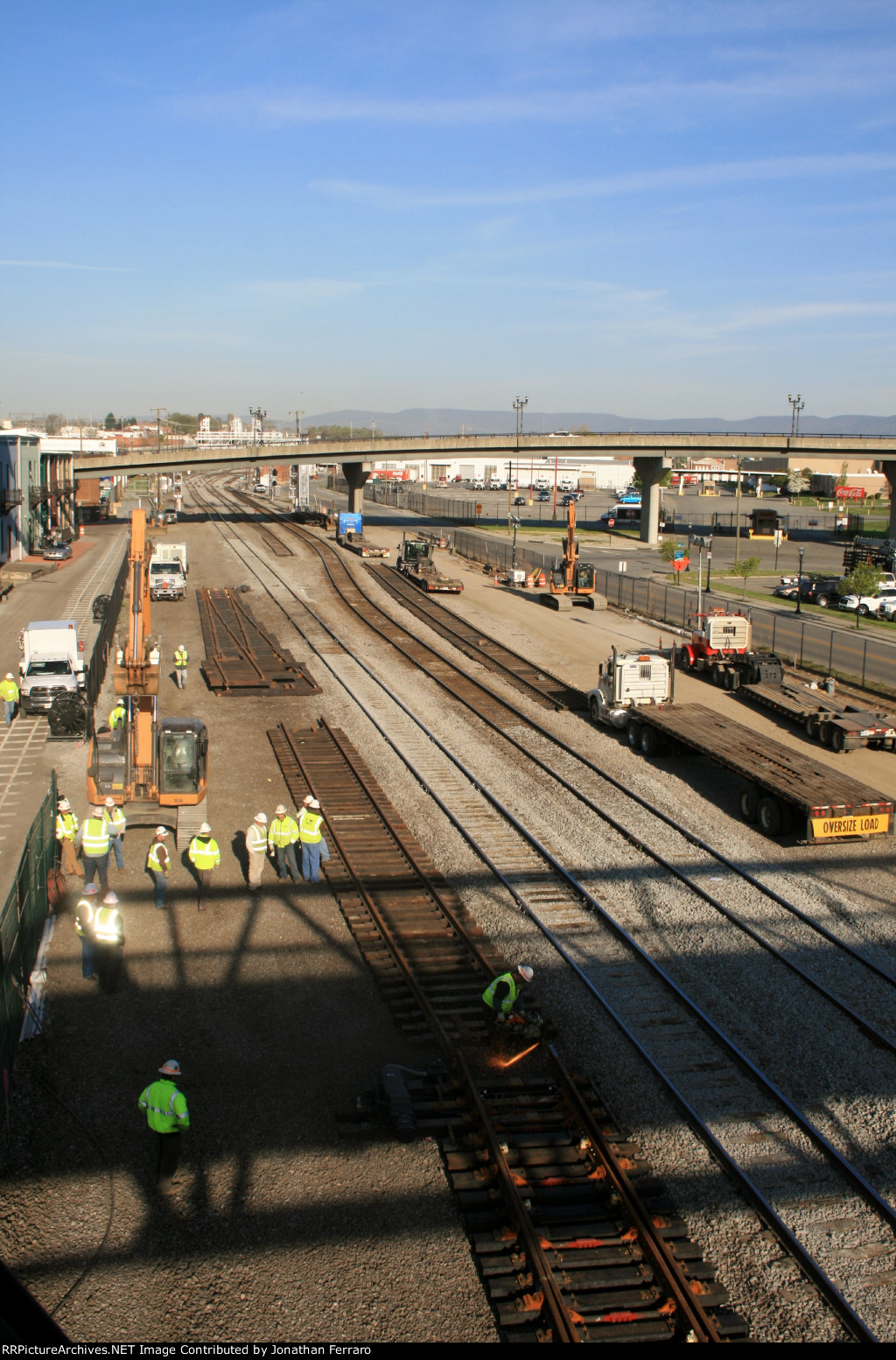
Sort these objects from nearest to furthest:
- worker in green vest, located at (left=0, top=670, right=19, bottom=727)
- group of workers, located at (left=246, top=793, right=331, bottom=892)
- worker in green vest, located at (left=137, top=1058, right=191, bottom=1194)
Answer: worker in green vest, located at (left=137, top=1058, right=191, bottom=1194) < group of workers, located at (left=246, top=793, right=331, bottom=892) < worker in green vest, located at (left=0, top=670, right=19, bottom=727)

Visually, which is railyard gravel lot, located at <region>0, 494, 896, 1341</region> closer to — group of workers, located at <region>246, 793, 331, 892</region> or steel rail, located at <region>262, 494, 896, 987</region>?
steel rail, located at <region>262, 494, 896, 987</region>

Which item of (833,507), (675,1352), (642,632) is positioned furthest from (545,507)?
(675,1352)

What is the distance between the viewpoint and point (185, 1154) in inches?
445

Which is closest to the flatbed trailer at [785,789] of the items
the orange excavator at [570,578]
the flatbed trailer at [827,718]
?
the flatbed trailer at [827,718]

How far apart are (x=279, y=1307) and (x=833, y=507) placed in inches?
5129

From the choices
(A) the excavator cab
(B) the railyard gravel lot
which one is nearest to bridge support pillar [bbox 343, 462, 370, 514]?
(B) the railyard gravel lot

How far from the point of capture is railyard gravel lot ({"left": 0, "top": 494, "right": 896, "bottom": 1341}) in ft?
30.7

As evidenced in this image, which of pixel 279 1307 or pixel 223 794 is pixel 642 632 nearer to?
pixel 223 794

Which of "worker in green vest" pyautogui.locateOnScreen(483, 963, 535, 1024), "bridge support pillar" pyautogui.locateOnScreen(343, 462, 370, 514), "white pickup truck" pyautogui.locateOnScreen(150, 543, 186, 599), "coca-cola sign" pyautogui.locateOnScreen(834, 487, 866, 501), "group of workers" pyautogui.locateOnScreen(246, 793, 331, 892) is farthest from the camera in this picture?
"coca-cola sign" pyautogui.locateOnScreen(834, 487, 866, 501)

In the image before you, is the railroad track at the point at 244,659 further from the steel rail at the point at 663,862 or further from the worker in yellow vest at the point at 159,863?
the worker in yellow vest at the point at 159,863

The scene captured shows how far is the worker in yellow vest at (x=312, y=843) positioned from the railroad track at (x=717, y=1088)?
341 cm

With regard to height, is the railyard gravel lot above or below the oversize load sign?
below

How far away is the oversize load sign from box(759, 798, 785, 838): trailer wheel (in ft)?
3.66

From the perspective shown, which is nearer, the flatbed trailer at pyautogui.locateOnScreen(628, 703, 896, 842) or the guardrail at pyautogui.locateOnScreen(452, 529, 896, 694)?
the flatbed trailer at pyautogui.locateOnScreen(628, 703, 896, 842)
